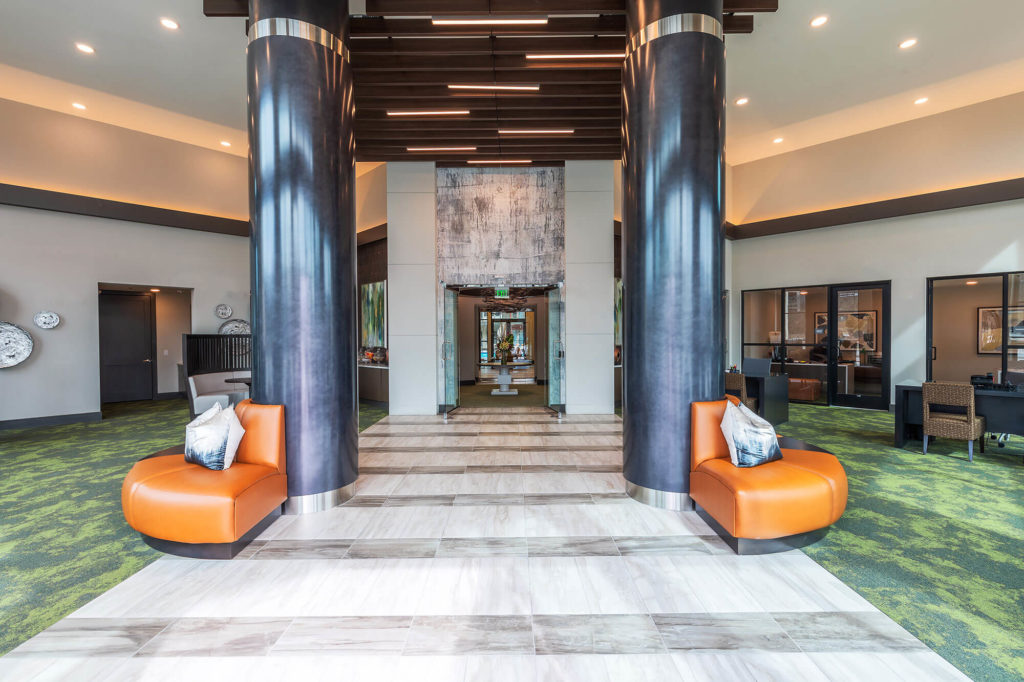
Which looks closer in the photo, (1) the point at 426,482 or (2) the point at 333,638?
(2) the point at 333,638

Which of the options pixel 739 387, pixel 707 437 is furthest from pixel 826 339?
pixel 707 437

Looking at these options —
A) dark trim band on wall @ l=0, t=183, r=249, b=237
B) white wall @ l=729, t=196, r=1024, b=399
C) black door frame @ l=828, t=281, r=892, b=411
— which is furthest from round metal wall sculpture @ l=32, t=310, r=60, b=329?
black door frame @ l=828, t=281, r=892, b=411

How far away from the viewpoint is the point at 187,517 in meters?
2.89

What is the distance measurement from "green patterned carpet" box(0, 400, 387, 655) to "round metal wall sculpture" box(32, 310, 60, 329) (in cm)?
193

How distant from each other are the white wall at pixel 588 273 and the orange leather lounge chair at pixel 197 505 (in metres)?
6.06

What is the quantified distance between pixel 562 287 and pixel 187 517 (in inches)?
271

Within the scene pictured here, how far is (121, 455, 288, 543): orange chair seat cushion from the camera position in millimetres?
2883

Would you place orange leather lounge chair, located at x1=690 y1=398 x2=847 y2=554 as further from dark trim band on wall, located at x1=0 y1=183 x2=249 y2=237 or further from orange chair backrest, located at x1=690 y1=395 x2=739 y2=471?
dark trim band on wall, located at x1=0 y1=183 x2=249 y2=237

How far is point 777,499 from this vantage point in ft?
9.61

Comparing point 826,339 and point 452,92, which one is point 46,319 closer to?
point 452,92

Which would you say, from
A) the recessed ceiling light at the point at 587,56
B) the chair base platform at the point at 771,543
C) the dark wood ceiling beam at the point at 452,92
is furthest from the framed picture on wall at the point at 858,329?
the chair base platform at the point at 771,543

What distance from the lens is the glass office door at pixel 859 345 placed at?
28.7ft

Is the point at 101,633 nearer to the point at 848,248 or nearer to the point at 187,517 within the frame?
the point at 187,517

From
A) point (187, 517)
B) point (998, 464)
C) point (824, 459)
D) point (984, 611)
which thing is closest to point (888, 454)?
point (998, 464)
